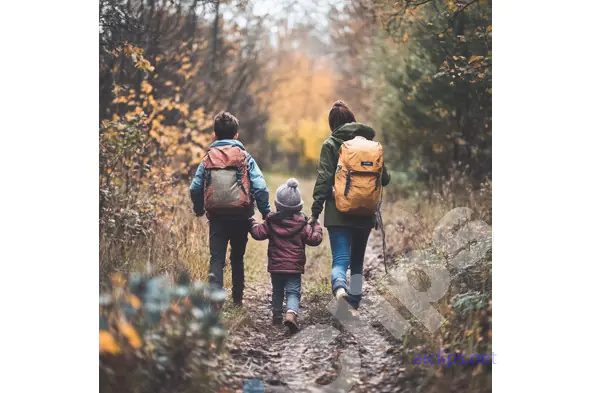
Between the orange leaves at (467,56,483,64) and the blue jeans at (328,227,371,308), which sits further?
the orange leaves at (467,56,483,64)

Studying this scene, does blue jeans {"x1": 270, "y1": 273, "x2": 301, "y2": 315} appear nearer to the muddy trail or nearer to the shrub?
the muddy trail

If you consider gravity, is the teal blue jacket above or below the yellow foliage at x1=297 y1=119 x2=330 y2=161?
below

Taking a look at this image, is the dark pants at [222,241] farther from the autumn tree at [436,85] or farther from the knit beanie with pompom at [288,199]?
the autumn tree at [436,85]

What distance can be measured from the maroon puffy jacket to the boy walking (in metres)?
0.17

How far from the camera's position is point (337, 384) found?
464 centimetres

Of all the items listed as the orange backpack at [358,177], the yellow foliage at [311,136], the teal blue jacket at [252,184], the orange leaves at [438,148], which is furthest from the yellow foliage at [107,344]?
the yellow foliage at [311,136]

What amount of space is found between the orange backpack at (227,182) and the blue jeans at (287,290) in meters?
0.73

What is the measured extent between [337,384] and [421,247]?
2841 millimetres

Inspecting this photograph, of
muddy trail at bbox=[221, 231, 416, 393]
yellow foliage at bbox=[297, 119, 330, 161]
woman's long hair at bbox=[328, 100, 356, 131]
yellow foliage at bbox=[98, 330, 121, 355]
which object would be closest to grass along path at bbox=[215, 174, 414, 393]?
muddy trail at bbox=[221, 231, 416, 393]

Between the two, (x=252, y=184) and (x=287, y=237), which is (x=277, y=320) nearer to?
(x=287, y=237)

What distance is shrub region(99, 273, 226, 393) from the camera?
14.3 feet

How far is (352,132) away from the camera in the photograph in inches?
214

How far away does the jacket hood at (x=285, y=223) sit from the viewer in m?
5.37

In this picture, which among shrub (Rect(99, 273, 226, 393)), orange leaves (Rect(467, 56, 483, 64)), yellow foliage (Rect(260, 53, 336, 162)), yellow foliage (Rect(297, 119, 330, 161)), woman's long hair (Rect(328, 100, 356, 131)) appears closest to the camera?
shrub (Rect(99, 273, 226, 393))
